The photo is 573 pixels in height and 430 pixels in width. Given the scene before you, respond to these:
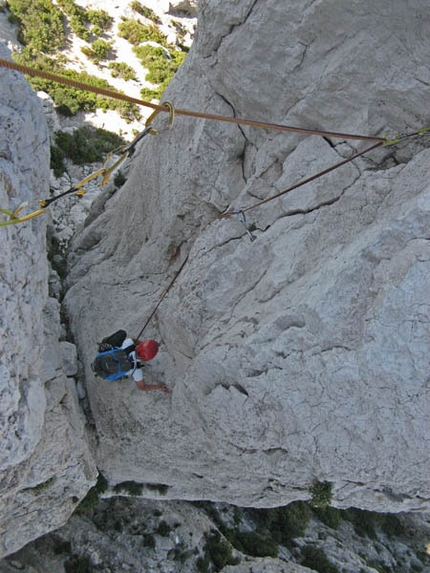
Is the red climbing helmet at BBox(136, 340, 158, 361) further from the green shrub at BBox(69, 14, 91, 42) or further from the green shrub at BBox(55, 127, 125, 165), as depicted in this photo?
the green shrub at BBox(69, 14, 91, 42)

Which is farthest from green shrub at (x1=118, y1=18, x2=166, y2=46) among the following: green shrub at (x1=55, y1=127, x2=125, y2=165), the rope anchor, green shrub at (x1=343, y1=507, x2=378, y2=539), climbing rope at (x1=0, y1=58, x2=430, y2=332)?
green shrub at (x1=343, y1=507, x2=378, y2=539)

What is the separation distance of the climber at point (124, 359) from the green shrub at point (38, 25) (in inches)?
547

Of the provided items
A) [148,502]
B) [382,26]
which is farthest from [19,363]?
[148,502]

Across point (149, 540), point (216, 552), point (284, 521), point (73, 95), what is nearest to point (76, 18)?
point (73, 95)

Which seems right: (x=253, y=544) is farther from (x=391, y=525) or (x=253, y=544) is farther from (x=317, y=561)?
(x=391, y=525)

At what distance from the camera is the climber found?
19.2ft

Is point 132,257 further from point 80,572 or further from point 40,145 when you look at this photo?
point 80,572

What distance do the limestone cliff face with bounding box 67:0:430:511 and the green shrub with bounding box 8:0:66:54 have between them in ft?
37.2

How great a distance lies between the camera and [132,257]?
8.42 metres

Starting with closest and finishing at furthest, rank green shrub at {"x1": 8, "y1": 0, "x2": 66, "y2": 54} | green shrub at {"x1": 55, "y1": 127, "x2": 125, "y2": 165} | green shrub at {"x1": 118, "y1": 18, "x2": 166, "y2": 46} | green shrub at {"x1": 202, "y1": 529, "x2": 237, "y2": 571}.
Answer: green shrub at {"x1": 202, "y1": 529, "x2": 237, "y2": 571} → green shrub at {"x1": 55, "y1": 127, "x2": 125, "y2": 165} → green shrub at {"x1": 8, "y1": 0, "x2": 66, "y2": 54} → green shrub at {"x1": 118, "y1": 18, "x2": 166, "y2": 46}

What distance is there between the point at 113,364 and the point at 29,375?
1.13 metres

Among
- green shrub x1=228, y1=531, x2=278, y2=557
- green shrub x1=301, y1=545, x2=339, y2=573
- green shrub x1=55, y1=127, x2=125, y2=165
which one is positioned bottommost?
green shrub x1=301, y1=545, x2=339, y2=573

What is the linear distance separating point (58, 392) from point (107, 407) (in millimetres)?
896

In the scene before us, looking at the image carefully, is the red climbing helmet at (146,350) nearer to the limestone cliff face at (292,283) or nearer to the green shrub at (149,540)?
the limestone cliff face at (292,283)
